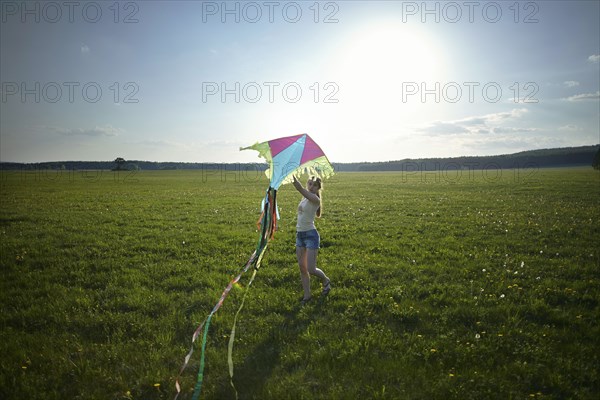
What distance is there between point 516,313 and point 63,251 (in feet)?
39.2

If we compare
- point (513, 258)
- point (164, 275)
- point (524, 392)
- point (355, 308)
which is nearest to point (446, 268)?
point (513, 258)

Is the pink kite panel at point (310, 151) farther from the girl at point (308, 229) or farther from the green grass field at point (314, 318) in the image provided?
the green grass field at point (314, 318)

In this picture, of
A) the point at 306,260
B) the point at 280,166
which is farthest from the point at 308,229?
the point at 280,166

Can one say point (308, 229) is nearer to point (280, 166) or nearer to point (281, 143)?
point (280, 166)

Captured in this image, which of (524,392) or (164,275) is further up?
(164,275)

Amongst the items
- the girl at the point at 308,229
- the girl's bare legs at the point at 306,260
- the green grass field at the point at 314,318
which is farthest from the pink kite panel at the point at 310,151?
the green grass field at the point at 314,318

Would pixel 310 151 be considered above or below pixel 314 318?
above

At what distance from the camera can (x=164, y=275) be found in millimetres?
8094

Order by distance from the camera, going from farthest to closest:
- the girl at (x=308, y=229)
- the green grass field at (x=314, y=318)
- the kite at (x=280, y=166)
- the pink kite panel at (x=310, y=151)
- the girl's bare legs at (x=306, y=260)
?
the girl's bare legs at (x=306, y=260), the girl at (x=308, y=229), the pink kite panel at (x=310, y=151), the kite at (x=280, y=166), the green grass field at (x=314, y=318)

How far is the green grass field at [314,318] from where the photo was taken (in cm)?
436

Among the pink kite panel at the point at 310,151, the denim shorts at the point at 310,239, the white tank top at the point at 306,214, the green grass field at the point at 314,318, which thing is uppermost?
the pink kite panel at the point at 310,151

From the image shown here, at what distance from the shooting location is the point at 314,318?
19.6 ft

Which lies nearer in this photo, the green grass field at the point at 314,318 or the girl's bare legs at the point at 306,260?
the green grass field at the point at 314,318

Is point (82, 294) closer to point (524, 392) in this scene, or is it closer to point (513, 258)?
point (524, 392)
